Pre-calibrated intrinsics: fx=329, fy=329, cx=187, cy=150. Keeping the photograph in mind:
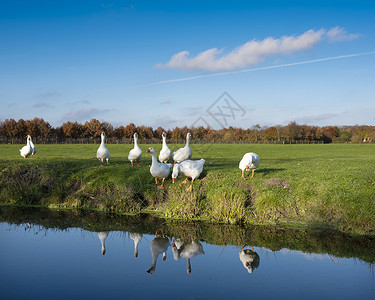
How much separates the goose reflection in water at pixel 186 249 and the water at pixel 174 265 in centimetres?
3

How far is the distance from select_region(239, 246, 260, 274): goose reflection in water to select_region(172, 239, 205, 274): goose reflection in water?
1.43 m

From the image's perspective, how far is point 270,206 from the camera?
13922 mm

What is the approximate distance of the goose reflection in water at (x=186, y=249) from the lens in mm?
11172

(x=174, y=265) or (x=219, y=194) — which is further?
(x=219, y=194)

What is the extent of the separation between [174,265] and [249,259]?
8.17ft

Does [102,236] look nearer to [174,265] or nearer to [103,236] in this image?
[103,236]

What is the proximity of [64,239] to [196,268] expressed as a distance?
590 cm

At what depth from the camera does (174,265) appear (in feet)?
34.3

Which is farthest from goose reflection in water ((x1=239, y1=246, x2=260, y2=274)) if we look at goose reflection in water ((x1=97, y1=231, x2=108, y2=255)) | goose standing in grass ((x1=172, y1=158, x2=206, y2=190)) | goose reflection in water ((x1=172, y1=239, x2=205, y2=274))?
goose reflection in water ((x1=97, y1=231, x2=108, y2=255))

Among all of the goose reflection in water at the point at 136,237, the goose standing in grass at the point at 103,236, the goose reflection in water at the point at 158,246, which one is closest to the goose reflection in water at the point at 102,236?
the goose standing in grass at the point at 103,236

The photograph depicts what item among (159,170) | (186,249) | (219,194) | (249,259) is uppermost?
(159,170)

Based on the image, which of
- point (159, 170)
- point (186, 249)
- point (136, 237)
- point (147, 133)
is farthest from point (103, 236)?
point (147, 133)

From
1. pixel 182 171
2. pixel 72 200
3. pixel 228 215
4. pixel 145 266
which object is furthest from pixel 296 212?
pixel 72 200

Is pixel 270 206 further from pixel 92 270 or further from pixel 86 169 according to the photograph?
pixel 86 169
